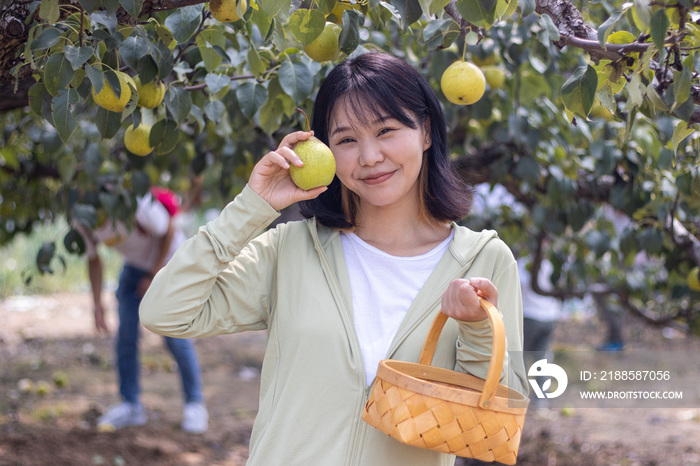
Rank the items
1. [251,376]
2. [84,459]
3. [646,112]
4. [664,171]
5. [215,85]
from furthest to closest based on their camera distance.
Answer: [251,376], [84,459], [664,171], [215,85], [646,112]

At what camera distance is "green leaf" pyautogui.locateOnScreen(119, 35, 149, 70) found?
4.86 feet

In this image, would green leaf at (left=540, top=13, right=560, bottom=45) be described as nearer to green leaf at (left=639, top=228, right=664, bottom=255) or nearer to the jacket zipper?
the jacket zipper

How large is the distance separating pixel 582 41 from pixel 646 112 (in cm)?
25

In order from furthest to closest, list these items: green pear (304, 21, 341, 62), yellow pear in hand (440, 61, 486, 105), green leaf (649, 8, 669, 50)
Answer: yellow pear in hand (440, 61, 486, 105), green pear (304, 21, 341, 62), green leaf (649, 8, 669, 50)

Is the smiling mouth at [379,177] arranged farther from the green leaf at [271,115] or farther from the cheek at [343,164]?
the green leaf at [271,115]

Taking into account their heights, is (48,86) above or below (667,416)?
above

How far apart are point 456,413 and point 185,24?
43.8 inches

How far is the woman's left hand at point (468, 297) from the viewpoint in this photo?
4.17 ft

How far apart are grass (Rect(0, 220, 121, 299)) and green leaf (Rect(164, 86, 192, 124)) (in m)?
7.71

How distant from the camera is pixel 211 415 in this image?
191 inches

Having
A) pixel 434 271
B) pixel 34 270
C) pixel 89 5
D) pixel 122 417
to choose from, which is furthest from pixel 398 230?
pixel 34 270

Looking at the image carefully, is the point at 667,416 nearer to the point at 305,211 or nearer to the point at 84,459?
the point at 84,459

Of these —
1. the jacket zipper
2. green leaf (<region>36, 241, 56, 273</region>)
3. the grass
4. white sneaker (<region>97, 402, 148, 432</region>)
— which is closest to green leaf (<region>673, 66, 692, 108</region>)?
the jacket zipper

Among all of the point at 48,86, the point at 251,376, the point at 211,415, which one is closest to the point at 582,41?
the point at 48,86
